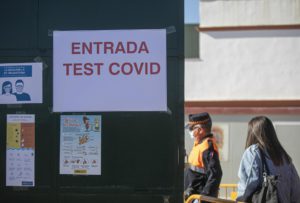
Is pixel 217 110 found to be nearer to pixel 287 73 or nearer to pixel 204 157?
pixel 287 73

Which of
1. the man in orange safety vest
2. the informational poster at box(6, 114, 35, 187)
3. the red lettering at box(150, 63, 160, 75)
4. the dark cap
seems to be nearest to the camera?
the red lettering at box(150, 63, 160, 75)

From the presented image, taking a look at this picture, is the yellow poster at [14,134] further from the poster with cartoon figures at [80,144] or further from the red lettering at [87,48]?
the red lettering at [87,48]

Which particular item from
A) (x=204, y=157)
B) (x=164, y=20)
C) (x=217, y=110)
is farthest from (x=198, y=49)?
(x=164, y=20)

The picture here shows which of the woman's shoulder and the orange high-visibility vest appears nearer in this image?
the woman's shoulder

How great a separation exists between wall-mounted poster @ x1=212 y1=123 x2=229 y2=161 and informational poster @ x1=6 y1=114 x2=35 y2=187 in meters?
9.80

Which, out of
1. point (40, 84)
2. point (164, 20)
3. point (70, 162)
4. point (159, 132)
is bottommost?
point (70, 162)

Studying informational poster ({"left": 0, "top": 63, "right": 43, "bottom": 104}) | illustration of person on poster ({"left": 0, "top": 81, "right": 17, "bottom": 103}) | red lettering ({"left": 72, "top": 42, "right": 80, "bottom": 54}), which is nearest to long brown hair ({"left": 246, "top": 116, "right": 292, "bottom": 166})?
red lettering ({"left": 72, "top": 42, "right": 80, "bottom": 54})

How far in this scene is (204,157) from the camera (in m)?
4.98

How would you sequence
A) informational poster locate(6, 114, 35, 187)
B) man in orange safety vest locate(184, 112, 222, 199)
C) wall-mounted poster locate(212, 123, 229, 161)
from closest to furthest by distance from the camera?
informational poster locate(6, 114, 35, 187) → man in orange safety vest locate(184, 112, 222, 199) → wall-mounted poster locate(212, 123, 229, 161)

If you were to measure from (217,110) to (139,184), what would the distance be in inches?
393

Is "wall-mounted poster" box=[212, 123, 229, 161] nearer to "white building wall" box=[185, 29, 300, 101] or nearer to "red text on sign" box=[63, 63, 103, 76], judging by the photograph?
"white building wall" box=[185, 29, 300, 101]

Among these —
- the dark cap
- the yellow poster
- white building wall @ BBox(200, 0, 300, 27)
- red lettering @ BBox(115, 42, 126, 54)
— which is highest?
white building wall @ BBox(200, 0, 300, 27)

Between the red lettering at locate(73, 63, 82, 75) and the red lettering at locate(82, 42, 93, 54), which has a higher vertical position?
the red lettering at locate(82, 42, 93, 54)

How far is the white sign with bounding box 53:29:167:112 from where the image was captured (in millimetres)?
3330
